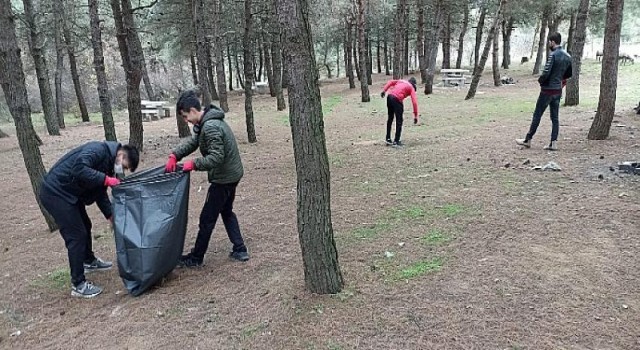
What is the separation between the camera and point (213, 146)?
421 cm

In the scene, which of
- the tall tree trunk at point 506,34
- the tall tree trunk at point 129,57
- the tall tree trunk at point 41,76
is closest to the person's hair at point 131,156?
the tall tree trunk at point 129,57

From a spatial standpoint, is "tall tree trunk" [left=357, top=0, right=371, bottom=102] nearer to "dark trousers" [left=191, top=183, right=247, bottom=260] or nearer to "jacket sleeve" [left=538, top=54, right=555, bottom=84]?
"jacket sleeve" [left=538, top=54, right=555, bottom=84]

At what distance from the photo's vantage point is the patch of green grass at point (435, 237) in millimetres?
4590

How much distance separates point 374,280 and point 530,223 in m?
1.98

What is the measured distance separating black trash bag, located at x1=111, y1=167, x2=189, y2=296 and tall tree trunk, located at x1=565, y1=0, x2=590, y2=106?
10929 mm

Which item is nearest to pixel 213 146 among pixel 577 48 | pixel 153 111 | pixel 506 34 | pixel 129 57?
pixel 129 57

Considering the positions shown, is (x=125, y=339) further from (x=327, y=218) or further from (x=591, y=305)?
→ (x=591, y=305)

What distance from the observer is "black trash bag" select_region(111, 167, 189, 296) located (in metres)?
4.04

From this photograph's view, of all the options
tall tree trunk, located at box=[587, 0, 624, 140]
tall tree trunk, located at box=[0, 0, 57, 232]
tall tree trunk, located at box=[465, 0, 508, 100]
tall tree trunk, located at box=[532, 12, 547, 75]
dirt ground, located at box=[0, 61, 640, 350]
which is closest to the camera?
dirt ground, located at box=[0, 61, 640, 350]

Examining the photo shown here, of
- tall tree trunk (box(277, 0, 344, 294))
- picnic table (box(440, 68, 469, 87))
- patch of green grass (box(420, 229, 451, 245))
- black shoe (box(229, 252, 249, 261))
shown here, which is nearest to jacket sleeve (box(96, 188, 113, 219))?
black shoe (box(229, 252, 249, 261))

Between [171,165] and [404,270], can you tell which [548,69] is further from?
[171,165]

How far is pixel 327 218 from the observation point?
11.5ft

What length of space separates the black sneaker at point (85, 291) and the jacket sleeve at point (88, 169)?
94cm

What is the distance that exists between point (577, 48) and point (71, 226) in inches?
484
